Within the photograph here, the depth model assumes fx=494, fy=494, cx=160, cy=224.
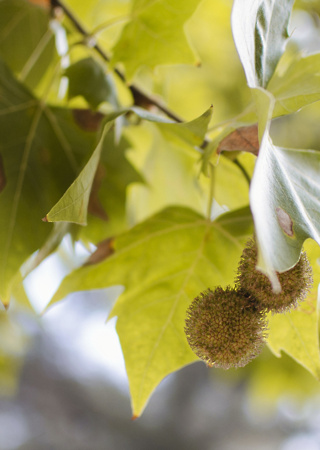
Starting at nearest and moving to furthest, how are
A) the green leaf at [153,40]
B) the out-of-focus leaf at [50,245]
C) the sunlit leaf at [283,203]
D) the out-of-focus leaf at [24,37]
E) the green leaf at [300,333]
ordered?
the sunlit leaf at [283,203], the green leaf at [300,333], the out-of-focus leaf at [50,245], the green leaf at [153,40], the out-of-focus leaf at [24,37]

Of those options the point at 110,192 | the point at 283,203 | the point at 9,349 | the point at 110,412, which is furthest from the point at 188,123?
the point at 110,412

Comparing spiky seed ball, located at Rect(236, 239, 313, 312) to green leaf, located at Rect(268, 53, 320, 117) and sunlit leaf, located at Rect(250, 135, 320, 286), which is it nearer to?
sunlit leaf, located at Rect(250, 135, 320, 286)

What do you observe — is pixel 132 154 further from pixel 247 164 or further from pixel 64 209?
pixel 64 209

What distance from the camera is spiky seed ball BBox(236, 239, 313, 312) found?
1.95 feet

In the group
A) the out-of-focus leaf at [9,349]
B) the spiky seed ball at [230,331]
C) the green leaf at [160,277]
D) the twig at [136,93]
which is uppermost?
the twig at [136,93]

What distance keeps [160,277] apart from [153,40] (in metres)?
0.46

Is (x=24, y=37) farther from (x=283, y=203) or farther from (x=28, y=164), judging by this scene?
(x=283, y=203)

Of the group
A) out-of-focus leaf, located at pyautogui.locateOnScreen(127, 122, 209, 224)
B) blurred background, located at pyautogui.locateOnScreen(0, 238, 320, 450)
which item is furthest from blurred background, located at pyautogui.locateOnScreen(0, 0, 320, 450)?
out-of-focus leaf, located at pyautogui.locateOnScreen(127, 122, 209, 224)

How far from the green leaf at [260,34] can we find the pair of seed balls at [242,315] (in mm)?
220

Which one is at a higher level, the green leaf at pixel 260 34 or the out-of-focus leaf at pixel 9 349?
the green leaf at pixel 260 34

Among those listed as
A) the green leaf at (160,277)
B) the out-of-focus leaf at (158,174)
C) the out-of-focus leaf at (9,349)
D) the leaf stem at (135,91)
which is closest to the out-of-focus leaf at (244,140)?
the green leaf at (160,277)

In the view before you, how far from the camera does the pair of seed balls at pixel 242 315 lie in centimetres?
60

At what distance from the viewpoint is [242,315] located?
2.03 feet

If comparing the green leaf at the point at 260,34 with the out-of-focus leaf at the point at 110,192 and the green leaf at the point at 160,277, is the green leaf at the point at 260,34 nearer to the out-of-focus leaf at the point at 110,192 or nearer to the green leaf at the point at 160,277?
the green leaf at the point at 160,277
